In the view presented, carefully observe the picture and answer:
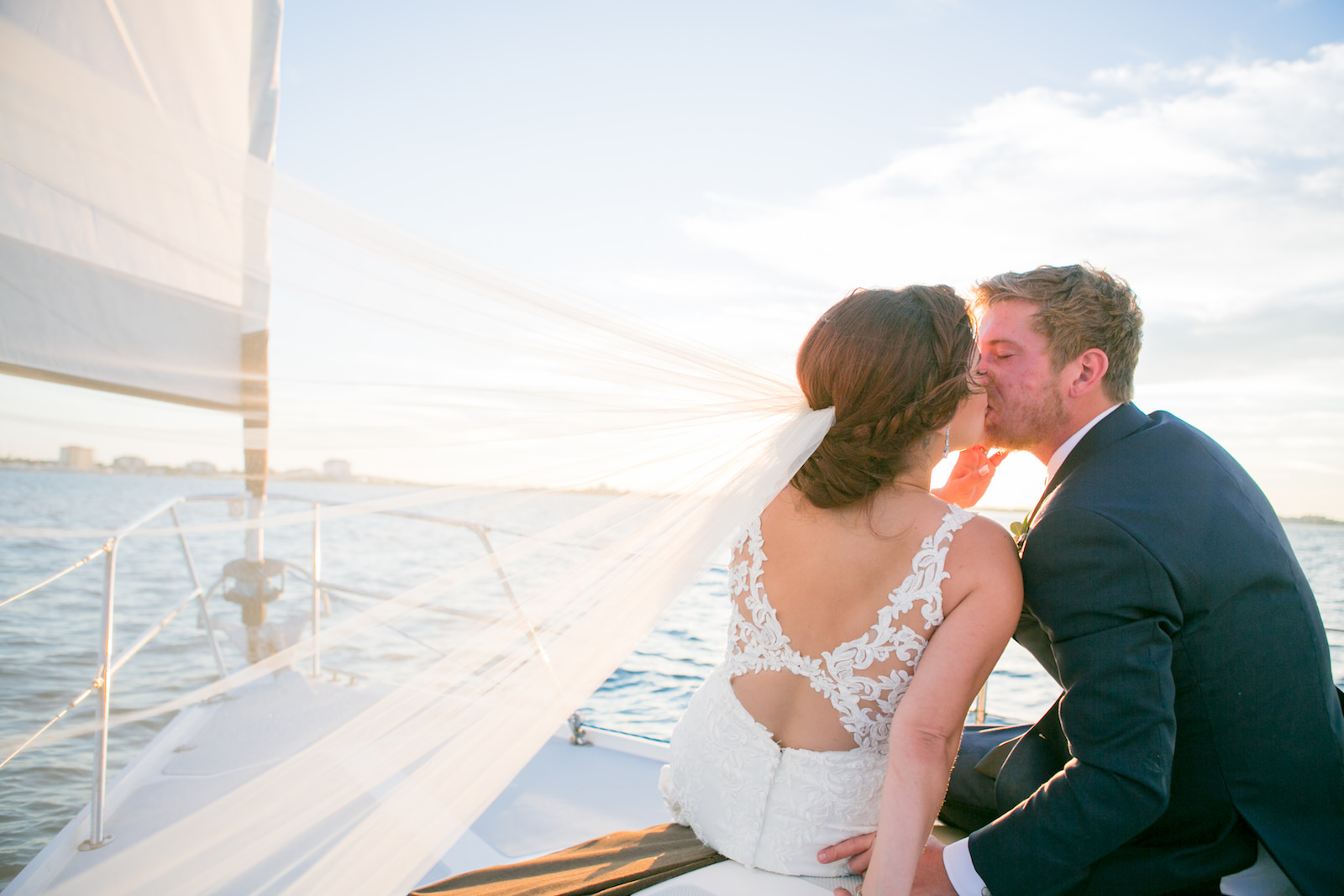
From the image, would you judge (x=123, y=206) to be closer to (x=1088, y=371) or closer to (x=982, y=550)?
(x=982, y=550)

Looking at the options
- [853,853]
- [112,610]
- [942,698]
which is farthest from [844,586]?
[112,610]

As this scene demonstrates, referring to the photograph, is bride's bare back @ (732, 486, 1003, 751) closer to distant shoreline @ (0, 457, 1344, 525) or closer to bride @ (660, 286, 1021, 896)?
bride @ (660, 286, 1021, 896)

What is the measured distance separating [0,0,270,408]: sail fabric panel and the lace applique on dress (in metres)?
1.20

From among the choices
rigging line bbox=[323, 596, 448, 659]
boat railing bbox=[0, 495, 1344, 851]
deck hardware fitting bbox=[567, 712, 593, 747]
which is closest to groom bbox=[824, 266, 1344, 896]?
boat railing bbox=[0, 495, 1344, 851]

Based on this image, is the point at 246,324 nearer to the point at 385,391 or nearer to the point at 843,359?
the point at 385,391

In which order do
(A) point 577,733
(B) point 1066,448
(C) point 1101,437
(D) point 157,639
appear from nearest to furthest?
(C) point 1101,437
(B) point 1066,448
(A) point 577,733
(D) point 157,639

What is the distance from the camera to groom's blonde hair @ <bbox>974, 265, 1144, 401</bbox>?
197 cm

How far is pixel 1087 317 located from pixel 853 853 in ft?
4.94

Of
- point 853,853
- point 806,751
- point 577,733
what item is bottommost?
point 577,733

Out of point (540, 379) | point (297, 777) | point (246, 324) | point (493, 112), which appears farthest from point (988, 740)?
point (493, 112)

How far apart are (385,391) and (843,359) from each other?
3.17 ft

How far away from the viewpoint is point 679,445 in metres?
1.74

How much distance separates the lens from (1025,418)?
1984 millimetres

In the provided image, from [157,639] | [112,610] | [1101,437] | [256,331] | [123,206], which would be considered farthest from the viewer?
[157,639]
